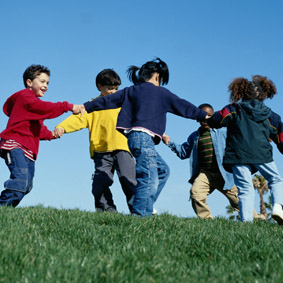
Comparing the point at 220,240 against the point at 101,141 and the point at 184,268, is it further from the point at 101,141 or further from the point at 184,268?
the point at 101,141

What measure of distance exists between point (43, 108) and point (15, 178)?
1.20 m

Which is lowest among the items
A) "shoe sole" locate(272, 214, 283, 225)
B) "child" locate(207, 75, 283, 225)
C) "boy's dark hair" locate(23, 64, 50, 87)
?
"shoe sole" locate(272, 214, 283, 225)

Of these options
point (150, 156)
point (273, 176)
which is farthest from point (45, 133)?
point (273, 176)

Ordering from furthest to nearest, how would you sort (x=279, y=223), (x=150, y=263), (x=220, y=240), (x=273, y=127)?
(x=273, y=127)
(x=279, y=223)
(x=220, y=240)
(x=150, y=263)

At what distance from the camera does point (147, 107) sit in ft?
20.8

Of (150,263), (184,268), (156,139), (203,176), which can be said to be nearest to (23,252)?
(150,263)

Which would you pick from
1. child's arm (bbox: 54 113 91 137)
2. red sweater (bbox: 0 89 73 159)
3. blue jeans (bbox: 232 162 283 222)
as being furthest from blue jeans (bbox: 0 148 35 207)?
blue jeans (bbox: 232 162 283 222)

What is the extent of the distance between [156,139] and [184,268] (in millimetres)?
3389

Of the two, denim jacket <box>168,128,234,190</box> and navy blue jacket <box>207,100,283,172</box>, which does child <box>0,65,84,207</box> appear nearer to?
navy blue jacket <box>207,100,283,172</box>

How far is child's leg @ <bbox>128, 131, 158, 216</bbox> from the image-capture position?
603 centimetres

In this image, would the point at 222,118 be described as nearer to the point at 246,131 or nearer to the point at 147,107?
the point at 246,131

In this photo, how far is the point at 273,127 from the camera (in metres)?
7.39

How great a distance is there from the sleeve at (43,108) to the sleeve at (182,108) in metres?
1.69

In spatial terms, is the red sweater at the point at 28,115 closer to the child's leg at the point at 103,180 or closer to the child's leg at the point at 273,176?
the child's leg at the point at 103,180
